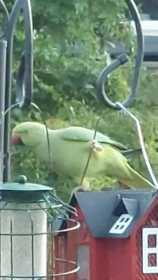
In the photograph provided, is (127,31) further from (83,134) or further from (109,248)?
(109,248)

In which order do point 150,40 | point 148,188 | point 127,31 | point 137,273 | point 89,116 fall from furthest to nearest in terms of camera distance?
point 127,31 → point 89,116 → point 150,40 → point 148,188 → point 137,273

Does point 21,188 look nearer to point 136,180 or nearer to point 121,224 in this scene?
point 121,224

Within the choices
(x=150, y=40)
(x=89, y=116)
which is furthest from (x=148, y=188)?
(x=89, y=116)

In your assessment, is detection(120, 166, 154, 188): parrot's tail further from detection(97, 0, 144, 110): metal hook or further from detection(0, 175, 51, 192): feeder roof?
detection(0, 175, 51, 192): feeder roof

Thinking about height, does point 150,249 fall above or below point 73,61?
below

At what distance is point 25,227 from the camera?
4.60 ft

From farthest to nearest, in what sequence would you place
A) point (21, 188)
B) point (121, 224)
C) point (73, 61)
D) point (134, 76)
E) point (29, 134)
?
point (73, 61) < point (29, 134) < point (134, 76) < point (121, 224) < point (21, 188)

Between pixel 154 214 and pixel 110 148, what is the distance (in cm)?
22

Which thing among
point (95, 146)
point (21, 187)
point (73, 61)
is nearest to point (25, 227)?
point (21, 187)

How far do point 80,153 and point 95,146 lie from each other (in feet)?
0.18

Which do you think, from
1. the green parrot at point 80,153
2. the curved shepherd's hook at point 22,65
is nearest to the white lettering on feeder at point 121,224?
the green parrot at point 80,153

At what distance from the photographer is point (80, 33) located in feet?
9.35

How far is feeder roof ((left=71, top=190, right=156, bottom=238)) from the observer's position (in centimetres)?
144

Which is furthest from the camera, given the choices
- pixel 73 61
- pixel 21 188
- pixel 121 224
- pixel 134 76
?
pixel 73 61
